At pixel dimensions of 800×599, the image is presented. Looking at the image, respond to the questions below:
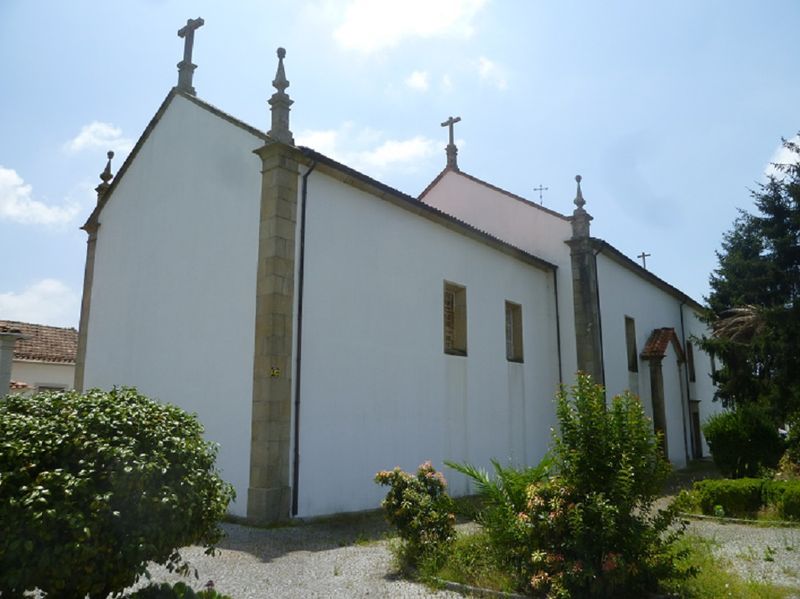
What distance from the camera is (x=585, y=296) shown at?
62.9 feet

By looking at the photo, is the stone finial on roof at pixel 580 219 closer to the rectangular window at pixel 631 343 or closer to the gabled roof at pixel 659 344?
the rectangular window at pixel 631 343

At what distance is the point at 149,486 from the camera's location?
4.48 meters

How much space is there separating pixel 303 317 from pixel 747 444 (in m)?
10.9

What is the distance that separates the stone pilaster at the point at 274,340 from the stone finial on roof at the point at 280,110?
36 cm

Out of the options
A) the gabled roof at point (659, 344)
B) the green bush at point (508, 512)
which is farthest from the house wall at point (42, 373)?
the gabled roof at point (659, 344)

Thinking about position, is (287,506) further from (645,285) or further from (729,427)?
(645,285)

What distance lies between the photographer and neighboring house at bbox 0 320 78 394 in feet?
72.1

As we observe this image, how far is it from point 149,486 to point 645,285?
2278 cm

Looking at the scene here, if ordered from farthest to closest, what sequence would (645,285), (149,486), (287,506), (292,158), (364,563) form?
(645,285), (292,158), (287,506), (364,563), (149,486)

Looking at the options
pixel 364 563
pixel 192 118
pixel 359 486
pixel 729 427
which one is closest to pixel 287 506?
pixel 359 486

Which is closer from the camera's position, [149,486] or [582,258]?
[149,486]

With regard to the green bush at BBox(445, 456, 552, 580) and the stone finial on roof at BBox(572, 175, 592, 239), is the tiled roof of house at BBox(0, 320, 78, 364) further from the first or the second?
the green bush at BBox(445, 456, 552, 580)

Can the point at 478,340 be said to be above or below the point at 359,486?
above

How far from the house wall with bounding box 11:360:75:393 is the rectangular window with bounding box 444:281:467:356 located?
1421 cm
